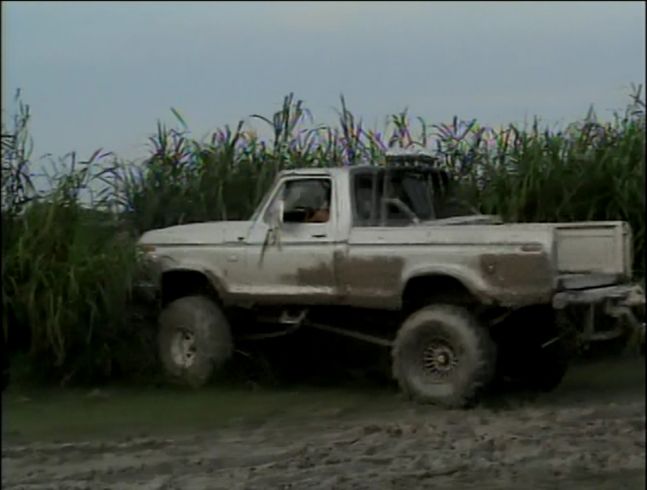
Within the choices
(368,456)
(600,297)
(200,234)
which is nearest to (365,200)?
(200,234)

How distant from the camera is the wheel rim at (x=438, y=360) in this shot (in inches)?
297

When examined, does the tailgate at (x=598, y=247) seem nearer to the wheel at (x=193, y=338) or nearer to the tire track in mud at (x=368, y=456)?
the tire track in mud at (x=368, y=456)

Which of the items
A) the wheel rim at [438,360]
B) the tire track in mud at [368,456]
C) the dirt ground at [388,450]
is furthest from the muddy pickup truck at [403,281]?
the tire track in mud at [368,456]

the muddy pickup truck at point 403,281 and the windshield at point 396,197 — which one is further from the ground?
the windshield at point 396,197

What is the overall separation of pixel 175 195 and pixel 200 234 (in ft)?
1.70

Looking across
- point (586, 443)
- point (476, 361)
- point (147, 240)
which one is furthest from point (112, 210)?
point (586, 443)

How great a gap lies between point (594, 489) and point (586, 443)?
3.01ft

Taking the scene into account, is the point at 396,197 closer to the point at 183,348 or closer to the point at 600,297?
the point at 600,297

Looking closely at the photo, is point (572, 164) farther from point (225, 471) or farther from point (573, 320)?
point (225, 471)

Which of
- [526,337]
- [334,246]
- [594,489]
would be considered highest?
[334,246]

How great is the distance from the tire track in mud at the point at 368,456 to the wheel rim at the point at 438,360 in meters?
0.46

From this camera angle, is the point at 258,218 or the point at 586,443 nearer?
the point at 586,443

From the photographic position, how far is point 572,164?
8469 mm

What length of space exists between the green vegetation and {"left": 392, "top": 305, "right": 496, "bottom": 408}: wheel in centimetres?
107
